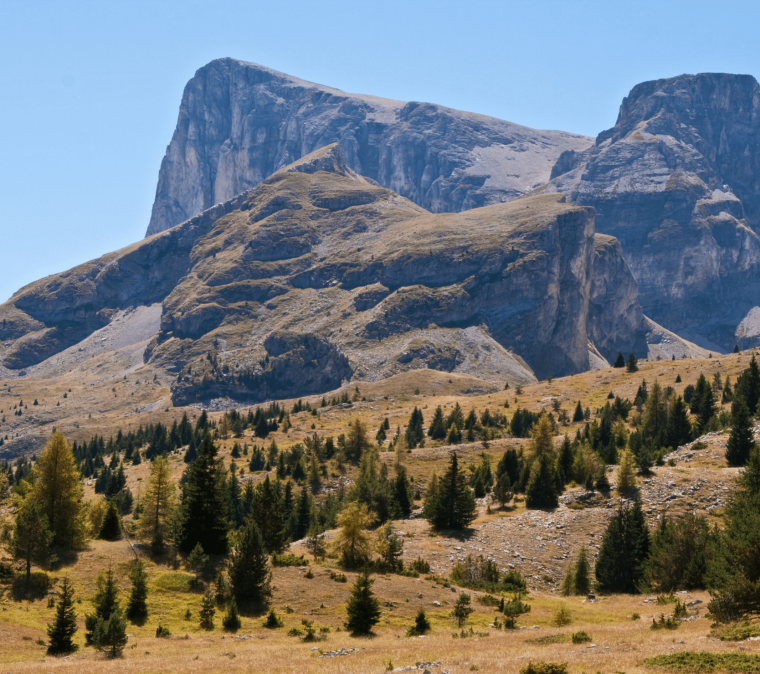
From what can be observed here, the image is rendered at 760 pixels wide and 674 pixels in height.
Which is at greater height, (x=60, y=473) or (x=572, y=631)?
(x=60, y=473)

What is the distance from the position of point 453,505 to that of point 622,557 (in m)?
25.8

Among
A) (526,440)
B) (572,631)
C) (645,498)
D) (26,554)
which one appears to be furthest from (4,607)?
(526,440)

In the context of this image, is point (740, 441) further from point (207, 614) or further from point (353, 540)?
point (207, 614)

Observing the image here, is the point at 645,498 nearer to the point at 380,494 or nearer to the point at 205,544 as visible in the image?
the point at 380,494

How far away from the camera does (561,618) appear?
60281mm

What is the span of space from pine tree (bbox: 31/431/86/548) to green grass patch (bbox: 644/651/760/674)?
57430 mm

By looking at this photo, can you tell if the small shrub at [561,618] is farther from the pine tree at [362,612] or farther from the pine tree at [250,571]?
the pine tree at [250,571]

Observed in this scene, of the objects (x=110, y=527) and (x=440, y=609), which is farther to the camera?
(x=110, y=527)

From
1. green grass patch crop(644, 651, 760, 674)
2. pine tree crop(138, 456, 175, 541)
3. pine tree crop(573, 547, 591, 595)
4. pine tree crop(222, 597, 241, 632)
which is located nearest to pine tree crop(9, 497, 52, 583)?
pine tree crop(138, 456, 175, 541)

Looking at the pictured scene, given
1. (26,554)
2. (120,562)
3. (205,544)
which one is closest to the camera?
(26,554)

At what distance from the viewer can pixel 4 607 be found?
192 ft

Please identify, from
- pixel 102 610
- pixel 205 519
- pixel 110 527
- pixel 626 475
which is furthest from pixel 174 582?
pixel 626 475

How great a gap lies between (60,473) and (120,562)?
51.4 ft

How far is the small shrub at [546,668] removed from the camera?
35.9 m
